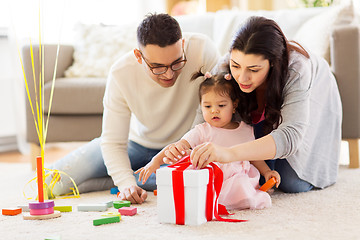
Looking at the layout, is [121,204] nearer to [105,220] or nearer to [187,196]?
[105,220]

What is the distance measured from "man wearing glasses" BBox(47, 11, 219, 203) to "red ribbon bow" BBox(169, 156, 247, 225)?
1.09 feet

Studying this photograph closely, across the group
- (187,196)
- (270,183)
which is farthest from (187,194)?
(270,183)

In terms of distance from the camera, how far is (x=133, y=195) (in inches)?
67.6

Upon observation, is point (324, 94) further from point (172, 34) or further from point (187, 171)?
point (187, 171)

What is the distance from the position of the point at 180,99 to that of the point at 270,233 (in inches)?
31.1

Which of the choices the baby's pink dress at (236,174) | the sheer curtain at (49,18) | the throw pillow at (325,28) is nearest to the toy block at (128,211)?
the baby's pink dress at (236,174)

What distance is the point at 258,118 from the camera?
1844 millimetres

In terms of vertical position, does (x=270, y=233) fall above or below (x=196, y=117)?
below

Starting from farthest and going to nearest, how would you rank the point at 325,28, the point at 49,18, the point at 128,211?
the point at 49,18 → the point at 325,28 → the point at 128,211

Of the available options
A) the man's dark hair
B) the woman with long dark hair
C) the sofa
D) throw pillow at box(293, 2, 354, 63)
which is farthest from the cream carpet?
throw pillow at box(293, 2, 354, 63)

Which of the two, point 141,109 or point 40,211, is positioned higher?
point 141,109

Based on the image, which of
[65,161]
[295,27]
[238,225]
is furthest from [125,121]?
[295,27]

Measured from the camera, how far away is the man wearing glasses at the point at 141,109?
1724mm

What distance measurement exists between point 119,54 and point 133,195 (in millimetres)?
1453
